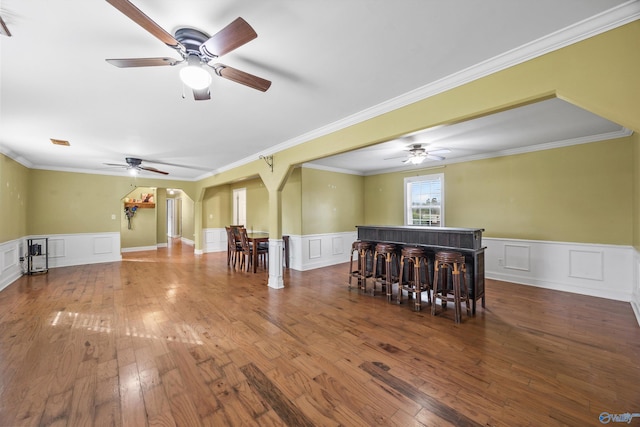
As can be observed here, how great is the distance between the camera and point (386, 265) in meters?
4.11

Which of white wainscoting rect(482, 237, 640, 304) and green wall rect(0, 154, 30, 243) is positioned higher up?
green wall rect(0, 154, 30, 243)

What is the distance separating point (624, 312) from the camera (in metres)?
3.35

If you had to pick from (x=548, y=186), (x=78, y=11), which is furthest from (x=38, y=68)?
(x=548, y=186)

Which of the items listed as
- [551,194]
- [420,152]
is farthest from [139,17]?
[551,194]

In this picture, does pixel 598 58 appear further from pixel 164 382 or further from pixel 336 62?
pixel 164 382

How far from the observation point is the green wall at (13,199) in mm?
4633

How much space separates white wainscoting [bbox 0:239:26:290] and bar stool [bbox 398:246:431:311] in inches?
274

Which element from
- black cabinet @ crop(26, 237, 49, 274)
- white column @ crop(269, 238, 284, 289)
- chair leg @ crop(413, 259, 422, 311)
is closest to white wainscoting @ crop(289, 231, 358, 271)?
white column @ crop(269, 238, 284, 289)

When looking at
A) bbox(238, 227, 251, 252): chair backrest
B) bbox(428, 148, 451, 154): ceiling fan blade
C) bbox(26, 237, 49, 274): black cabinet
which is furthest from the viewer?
bbox(238, 227, 251, 252): chair backrest

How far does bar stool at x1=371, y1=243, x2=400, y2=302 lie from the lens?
3.99 meters

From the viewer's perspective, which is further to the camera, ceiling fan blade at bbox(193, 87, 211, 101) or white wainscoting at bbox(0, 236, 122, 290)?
white wainscoting at bbox(0, 236, 122, 290)

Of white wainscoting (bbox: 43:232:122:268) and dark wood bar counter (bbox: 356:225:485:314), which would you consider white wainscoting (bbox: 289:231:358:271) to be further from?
white wainscoting (bbox: 43:232:122:268)

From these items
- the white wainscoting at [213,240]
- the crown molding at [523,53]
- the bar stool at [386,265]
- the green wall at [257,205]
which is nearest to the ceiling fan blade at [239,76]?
the crown molding at [523,53]

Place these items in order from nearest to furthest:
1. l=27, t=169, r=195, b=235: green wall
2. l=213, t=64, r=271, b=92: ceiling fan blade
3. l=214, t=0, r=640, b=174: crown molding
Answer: l=214, t=0, r=640, b=174: crown molding
l=213, t=64, r=271, b=92: ceiling fan blade
l=27, t=169, r=195, b=235: green wall
